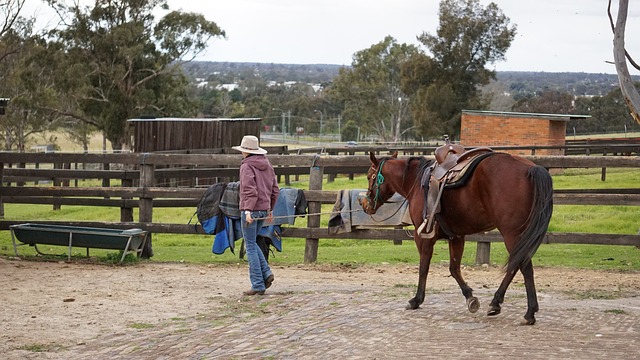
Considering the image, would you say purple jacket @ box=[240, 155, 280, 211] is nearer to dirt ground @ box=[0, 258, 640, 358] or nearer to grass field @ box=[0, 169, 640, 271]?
dirt ground @ box=[0, 258, 640, 358]

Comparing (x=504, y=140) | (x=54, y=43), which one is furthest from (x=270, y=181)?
(x=54, y=43)

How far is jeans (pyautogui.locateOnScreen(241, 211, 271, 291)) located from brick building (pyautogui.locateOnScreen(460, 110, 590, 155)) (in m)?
32.6

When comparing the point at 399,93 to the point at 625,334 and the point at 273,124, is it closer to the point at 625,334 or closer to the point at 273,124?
the point at 273,124

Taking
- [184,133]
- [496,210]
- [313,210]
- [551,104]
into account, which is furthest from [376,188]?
[551,104]

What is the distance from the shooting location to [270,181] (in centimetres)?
1058

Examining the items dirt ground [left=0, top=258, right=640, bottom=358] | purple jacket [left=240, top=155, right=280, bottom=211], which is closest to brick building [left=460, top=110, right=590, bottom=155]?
dirt ground [left=0, top=258, right=640, bottom=358]

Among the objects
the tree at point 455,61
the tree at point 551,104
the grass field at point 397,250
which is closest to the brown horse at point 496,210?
the grass field at point 397,250

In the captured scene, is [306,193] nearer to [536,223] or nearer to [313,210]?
[313,210]

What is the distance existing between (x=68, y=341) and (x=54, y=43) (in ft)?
139

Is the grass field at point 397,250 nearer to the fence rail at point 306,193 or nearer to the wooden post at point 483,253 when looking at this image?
the wooden post at point 483,253

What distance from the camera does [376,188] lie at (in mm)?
10297

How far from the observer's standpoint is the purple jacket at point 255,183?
406 inches

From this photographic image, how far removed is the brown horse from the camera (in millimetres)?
8312

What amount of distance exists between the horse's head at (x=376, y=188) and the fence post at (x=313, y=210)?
257 centimetres
